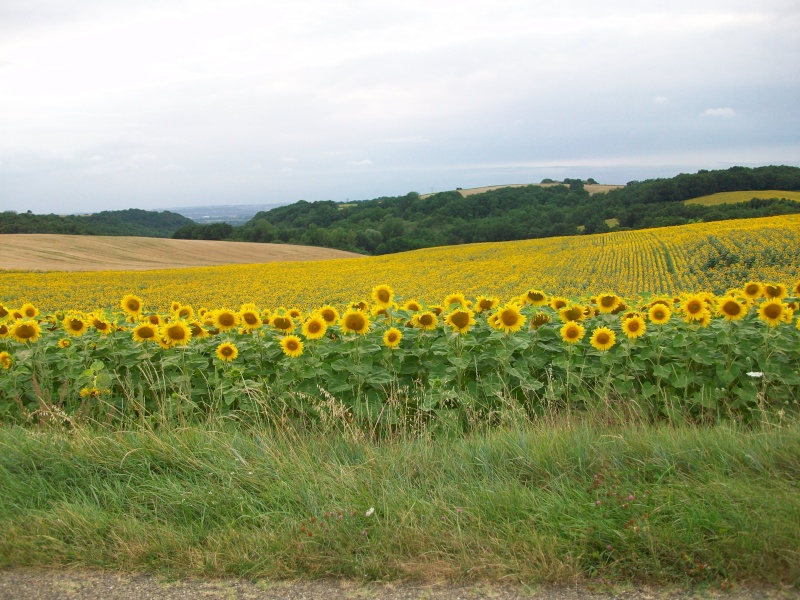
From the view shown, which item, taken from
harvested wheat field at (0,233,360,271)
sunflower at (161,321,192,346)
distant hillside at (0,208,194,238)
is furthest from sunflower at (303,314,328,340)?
distant hillside at (0,208,194,238)

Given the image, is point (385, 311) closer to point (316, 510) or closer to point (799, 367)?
point (316, 510)

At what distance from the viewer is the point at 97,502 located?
10.6 ft

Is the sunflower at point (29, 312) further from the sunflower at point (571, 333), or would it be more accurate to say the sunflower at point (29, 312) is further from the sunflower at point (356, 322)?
the sunflower at point (571, 333)

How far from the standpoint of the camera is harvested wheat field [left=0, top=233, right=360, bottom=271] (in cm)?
4150

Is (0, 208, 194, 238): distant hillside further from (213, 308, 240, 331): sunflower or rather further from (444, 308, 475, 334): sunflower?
(444, 308, 475, 334): sunflower

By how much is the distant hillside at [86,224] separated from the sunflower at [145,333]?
6571 centimetres

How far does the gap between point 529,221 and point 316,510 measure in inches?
3252

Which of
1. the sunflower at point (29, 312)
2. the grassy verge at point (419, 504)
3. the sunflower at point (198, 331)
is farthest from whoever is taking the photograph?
the sunflower at point (29, 312)

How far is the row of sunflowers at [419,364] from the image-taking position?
14.6ft

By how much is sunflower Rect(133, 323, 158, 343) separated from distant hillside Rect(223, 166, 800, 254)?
69903mm

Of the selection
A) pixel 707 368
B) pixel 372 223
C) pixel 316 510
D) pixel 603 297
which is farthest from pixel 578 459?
pixel 372 223

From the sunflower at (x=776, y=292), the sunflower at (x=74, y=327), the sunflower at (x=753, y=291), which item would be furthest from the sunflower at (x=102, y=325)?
the sunflower at (x=776, y=292)

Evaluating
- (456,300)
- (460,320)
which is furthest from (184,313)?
(460,320)

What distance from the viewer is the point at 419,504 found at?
3.01m
